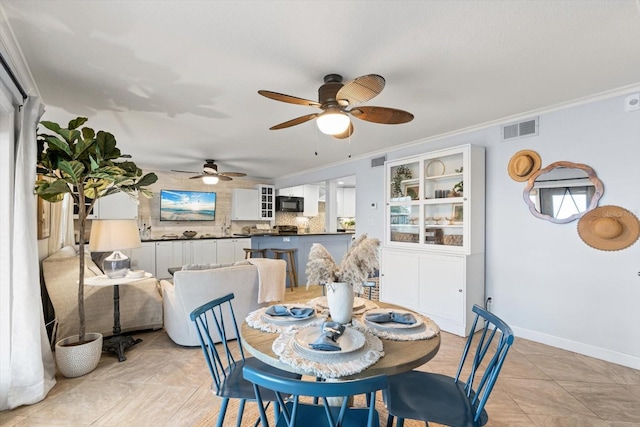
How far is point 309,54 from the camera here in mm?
2119

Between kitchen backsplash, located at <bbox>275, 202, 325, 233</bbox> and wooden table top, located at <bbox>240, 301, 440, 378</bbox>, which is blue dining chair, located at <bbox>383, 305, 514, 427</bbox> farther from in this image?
kitchen backsplash, located at <bbox>275, 202, 325, 233</bbox>

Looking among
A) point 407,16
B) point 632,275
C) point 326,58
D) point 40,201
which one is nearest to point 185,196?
point 40,201

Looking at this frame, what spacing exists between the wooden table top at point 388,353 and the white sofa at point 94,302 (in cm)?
236

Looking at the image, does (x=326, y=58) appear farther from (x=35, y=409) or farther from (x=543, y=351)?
(x=543, y=351)

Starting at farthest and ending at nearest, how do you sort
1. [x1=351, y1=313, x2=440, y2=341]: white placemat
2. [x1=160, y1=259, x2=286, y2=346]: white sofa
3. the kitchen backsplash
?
the kitchen backsplash < [x1=160, y1=259, x2=286, y2=346]: white sofa < [x1=351, y1=313, x2=440, y2=341]: white placemat

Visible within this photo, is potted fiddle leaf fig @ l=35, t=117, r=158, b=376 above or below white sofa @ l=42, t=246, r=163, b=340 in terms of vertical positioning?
above

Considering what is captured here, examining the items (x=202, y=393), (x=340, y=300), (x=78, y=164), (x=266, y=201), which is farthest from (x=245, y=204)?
(x=340, y=300)

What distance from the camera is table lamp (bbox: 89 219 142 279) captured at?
2.85 meters

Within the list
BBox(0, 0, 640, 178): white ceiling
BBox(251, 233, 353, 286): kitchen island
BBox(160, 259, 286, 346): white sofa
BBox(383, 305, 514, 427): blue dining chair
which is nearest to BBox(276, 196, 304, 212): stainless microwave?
BBox(251, 233, 353, 286): kitchen island

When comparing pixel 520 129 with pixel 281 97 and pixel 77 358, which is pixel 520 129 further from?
pixel 77 358

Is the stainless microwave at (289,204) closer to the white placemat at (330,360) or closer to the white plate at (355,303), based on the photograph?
the white plate at (355,303)

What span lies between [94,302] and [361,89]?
3.40m

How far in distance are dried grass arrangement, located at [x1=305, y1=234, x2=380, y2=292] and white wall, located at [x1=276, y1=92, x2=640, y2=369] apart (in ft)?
8.71

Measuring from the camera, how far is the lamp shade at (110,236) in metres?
2.85
